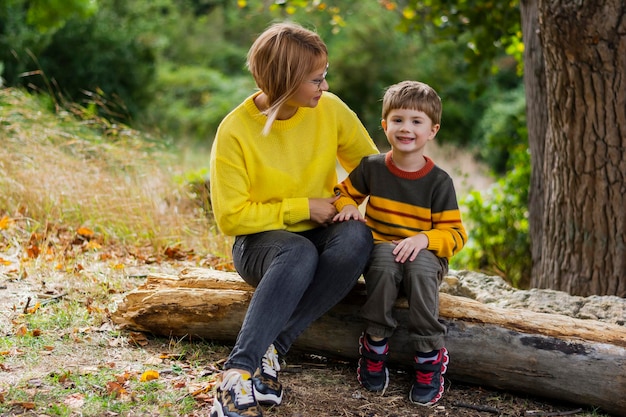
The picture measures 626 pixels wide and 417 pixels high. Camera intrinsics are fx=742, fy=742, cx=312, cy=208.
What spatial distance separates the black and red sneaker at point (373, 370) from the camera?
306 cm

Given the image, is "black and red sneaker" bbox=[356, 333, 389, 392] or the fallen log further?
"black and red sneaker" bbox=[356, 333, 389, 392]

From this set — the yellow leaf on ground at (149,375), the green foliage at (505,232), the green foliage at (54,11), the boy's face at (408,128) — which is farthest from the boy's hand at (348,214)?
the green foliage at (54,11)

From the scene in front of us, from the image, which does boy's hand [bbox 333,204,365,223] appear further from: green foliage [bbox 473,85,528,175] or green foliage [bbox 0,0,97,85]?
green foliage [bbox 473,85,528,175]

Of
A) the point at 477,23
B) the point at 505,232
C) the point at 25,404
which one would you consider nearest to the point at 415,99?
the point at 25,404

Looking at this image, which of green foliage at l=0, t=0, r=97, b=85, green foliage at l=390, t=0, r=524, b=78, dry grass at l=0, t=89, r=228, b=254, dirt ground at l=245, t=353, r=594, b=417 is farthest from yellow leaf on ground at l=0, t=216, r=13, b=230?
green foliage at l=0, t=0, r=97, b=85

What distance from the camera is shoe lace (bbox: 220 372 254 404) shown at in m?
2.69

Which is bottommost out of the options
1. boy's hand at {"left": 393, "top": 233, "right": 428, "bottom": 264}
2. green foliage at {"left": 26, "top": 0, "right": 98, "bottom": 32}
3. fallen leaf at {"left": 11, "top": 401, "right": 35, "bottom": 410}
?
fallen leaf at {"left": 11, "top": 401, "right": 35, "bottom": 410}

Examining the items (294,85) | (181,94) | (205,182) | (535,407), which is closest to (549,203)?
(535,407)

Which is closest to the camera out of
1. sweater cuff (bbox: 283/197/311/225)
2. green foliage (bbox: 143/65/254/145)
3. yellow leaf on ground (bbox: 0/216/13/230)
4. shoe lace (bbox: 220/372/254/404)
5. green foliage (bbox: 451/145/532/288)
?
shoe lace (bbox: 220/372/254/404)

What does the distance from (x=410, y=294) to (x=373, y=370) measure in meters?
0.39

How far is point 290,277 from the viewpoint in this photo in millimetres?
2867

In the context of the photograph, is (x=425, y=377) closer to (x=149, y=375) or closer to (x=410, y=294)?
(x=410, y=294)

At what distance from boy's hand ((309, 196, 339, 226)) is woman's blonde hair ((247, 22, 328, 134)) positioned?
385mm

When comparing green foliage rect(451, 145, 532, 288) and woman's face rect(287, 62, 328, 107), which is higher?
woman's face rect(287, 62, 328, 107)
